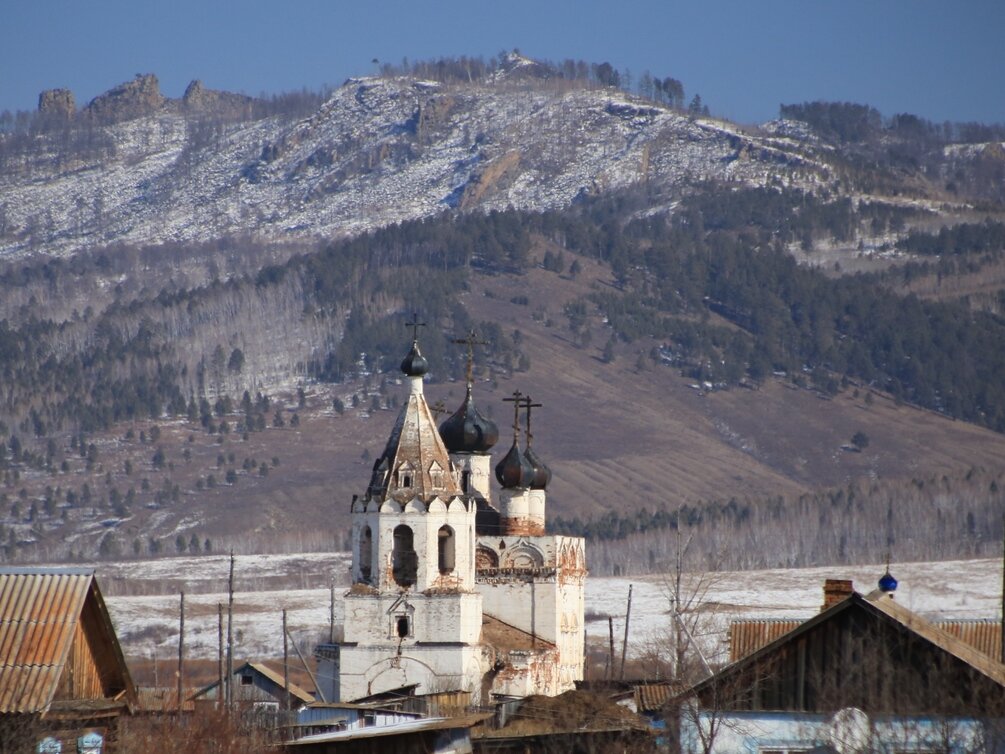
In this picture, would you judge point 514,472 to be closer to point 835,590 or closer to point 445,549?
point 445,549

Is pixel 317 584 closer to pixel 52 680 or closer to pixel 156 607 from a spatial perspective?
pixel 156 607

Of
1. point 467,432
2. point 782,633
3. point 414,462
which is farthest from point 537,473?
point 782,633

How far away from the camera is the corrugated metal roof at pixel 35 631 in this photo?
94.8 ft

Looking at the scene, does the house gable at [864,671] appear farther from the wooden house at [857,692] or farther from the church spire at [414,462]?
the church spire at [414,462]

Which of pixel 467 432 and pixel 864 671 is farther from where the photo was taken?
pixel 467 432

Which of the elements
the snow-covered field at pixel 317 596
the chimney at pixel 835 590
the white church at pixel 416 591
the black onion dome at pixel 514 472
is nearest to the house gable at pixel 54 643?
the chimney at pixel 835 590

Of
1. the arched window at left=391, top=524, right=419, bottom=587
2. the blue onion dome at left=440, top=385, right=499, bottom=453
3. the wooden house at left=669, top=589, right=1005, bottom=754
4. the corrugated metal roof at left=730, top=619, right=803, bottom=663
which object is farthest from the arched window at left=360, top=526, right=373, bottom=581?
the wooden house at left=669, top=589, right=1005, bottom=754

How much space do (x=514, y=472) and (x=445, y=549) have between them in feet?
28.6

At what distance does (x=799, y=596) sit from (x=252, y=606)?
108ft

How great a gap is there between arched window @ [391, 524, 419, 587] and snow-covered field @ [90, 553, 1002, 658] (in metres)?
39.0

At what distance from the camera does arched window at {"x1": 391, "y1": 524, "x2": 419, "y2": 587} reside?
58.9 meters

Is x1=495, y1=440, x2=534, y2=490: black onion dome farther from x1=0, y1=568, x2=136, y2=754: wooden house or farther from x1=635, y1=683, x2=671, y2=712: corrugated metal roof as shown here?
x1=0, y1=568, x2=136, y2=754: wooden house

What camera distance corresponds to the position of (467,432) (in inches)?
2682

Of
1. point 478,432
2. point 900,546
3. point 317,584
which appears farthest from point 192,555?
point 478,432
